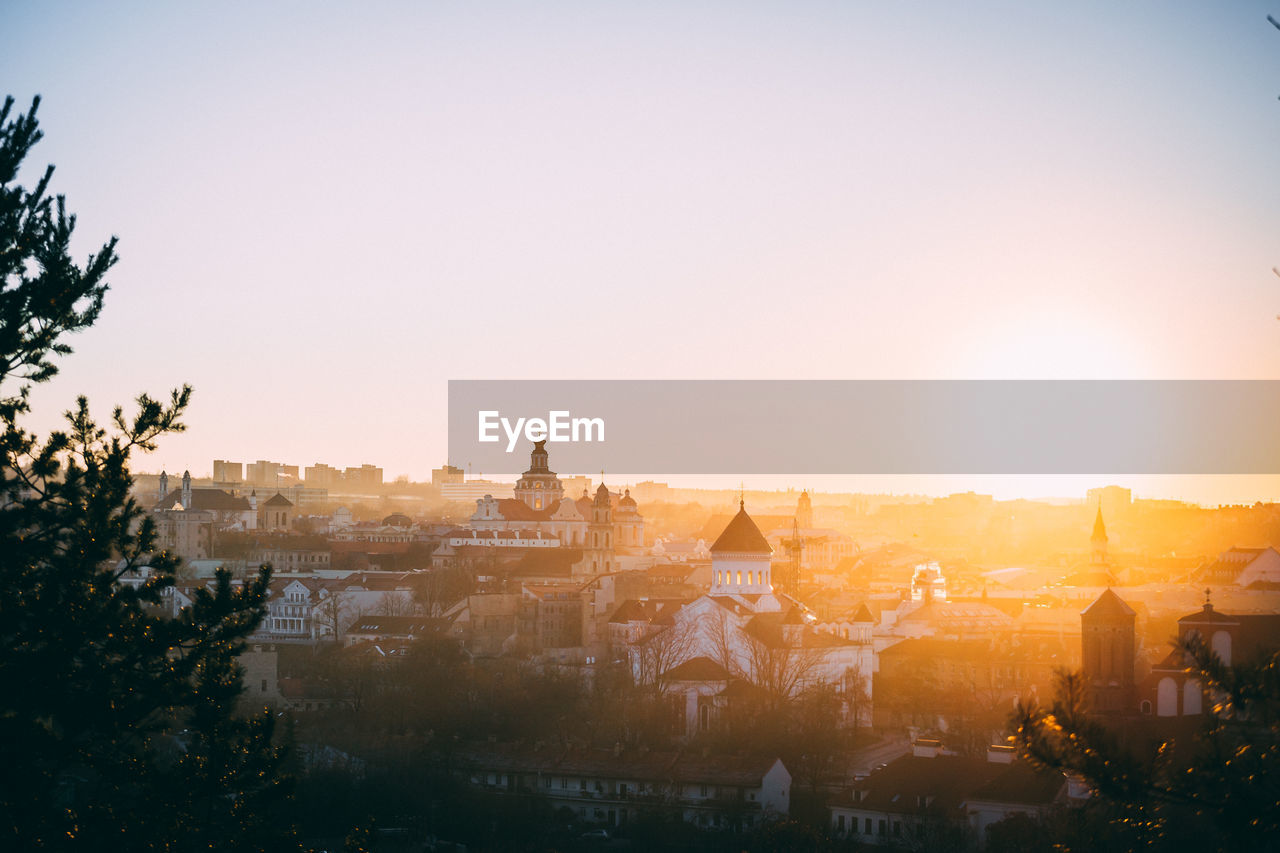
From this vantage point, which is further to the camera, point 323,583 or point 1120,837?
point 323,583

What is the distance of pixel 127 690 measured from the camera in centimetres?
1064

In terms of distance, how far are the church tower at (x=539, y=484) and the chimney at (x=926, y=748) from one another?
52349 millimetres

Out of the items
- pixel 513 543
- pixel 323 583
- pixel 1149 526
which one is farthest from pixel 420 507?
pixel 323 583

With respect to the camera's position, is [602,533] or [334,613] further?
[602,533]

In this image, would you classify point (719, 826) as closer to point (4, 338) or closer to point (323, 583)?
point (4, 338)

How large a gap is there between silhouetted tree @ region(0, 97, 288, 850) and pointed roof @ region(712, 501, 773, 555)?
35.8m

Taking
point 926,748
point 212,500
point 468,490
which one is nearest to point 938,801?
point 926,748

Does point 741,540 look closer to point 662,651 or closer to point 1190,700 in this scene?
point 662,651

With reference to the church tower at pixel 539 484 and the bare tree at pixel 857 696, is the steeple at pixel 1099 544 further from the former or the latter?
the church tower at pixel 539 484

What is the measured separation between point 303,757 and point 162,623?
1716 centimetres

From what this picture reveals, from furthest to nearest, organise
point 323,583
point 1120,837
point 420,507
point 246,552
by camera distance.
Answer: point 420,507, point 246,552, point 323,583, point 1120,837

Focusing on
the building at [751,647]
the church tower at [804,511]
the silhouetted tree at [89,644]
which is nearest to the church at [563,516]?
the church tower at [804,511]

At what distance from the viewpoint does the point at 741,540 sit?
47094 millimetres

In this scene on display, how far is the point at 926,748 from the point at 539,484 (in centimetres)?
5477
